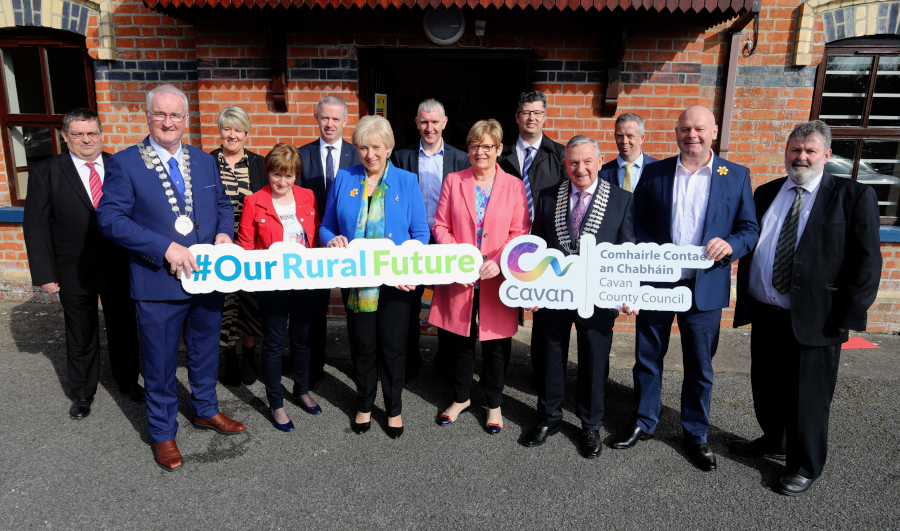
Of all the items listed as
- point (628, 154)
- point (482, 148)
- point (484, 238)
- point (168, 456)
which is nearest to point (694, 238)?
point (628, 154)

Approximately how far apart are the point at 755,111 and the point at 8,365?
706cm

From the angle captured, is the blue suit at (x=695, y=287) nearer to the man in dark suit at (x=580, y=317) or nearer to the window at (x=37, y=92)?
the man in dark suit at (x=580, y=317)

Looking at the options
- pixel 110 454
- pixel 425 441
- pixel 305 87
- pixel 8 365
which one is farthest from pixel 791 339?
pixel 8 365

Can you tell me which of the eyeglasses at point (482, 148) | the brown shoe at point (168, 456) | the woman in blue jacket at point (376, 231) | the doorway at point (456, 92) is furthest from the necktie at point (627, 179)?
the doorway at point (456, 92)

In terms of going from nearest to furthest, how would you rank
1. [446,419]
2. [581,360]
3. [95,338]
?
[581,360] < [446,419] < [95,338]

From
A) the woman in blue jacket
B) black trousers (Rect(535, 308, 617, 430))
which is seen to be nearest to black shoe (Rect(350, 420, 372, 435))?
the woman in blue jacket

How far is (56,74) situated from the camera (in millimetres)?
5656

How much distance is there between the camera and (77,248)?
143 inches

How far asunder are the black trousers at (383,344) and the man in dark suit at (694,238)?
145cm

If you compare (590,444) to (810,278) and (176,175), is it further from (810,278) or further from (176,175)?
(176,175)

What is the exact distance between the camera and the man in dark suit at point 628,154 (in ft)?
12.5

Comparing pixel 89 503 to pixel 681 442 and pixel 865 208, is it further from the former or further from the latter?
pixel 865 208

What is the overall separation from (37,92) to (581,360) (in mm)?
6336

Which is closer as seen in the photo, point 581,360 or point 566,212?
point 566,212
